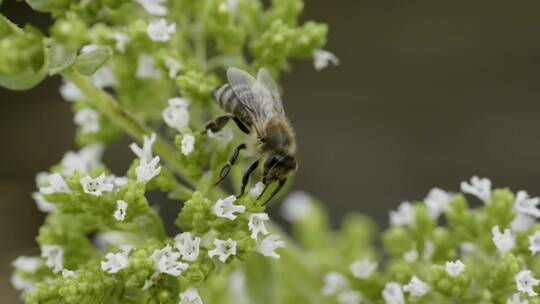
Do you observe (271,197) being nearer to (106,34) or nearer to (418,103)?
(106,34)

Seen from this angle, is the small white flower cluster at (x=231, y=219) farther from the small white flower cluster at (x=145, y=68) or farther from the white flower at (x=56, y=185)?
the small white flower cluster at (x=145, y=68)

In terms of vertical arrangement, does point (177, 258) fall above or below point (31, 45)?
below

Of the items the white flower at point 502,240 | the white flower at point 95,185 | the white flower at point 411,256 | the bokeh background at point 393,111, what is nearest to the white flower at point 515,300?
the white flower at point 502,240

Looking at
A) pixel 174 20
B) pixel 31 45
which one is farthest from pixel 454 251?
pixel 31 45

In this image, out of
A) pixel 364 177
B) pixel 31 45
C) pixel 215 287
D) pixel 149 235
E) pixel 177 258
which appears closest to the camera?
pixel 31 45

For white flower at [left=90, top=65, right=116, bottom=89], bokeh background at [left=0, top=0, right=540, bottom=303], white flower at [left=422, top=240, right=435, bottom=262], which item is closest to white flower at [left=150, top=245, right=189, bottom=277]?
white flower at [left=90, top=65, right=116, bottom=89]
